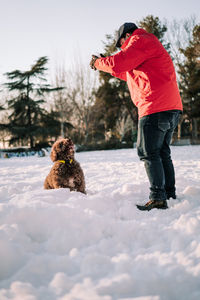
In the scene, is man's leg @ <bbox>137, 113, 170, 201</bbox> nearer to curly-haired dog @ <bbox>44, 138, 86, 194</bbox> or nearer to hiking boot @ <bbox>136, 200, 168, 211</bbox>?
hiking boot @ <bbox>136, 200, 168, 211</bbox>

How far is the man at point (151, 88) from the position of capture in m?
1.87

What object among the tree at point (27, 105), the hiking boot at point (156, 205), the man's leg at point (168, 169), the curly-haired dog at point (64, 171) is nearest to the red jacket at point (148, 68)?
the man's leg at point (168, 169)

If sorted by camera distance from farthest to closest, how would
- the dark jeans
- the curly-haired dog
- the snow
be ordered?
Result: the curly-haired dog
the dark jeans
the snow

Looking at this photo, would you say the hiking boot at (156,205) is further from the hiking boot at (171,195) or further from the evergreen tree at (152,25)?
the evergreen tree at (152,25)

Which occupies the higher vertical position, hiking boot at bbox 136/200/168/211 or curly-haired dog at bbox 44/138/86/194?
curly-haired dog at bbox 44/138/86/194

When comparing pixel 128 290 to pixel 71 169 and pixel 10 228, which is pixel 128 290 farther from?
pixel 71 169

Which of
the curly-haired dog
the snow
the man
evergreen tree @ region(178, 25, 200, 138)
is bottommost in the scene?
the snow

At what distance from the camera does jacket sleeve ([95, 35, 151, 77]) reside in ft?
6.03

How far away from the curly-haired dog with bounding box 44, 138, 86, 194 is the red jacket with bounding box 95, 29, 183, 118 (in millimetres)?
1306

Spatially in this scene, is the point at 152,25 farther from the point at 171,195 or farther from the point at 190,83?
the point at 171,195

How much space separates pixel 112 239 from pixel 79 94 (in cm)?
2143

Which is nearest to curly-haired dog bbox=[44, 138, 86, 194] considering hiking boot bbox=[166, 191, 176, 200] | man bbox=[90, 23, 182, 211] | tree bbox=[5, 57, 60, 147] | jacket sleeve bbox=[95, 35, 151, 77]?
man bbox=[90, 23, 182, 211]

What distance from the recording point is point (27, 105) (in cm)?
1875

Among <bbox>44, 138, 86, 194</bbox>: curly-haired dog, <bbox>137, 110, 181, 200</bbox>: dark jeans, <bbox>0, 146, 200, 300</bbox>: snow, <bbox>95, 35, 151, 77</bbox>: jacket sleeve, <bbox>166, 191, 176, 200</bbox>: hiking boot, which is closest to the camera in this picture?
<bbox>0, 146, 200, 300</bbox>: snow
